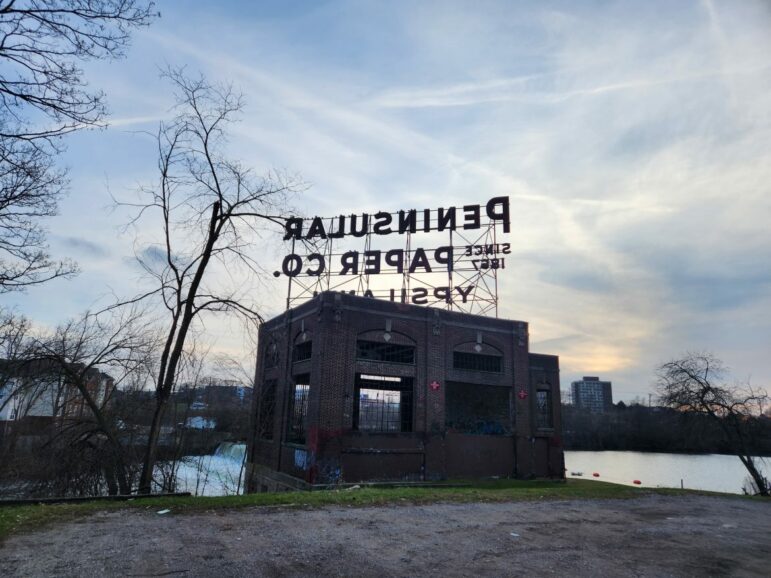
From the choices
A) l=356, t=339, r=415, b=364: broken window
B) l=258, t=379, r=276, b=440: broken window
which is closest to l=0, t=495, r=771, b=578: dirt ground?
l=356, t=339, r=415, b=364: broken window

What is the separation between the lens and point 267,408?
31984mm

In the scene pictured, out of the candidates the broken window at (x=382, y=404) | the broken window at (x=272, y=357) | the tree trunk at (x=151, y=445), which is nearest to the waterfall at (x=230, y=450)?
the broken window at (x=272, y=357)

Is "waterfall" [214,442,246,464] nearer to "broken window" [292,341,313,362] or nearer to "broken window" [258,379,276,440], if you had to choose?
"broken window" [258,379,276,440]

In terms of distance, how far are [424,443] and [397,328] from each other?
21.5 ft

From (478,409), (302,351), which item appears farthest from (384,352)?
(478,409)

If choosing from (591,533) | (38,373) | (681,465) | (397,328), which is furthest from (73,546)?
(681,465)

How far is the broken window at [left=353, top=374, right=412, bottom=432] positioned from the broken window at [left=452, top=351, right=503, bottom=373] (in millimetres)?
3421

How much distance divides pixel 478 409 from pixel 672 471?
141ft

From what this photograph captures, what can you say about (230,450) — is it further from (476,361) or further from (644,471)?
(644,471)

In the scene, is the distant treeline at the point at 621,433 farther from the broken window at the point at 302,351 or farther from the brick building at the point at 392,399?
the broken window at the point at 302,351

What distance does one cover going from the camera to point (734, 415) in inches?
1121

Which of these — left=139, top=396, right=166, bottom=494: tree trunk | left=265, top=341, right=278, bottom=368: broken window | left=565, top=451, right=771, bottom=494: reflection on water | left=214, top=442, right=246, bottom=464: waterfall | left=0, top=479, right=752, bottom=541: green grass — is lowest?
left=565, top=451, right=771, bottom=494: reflection on water

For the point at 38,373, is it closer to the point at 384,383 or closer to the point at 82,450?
the point at 82,450

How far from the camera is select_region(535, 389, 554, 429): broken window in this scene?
32.3 m
